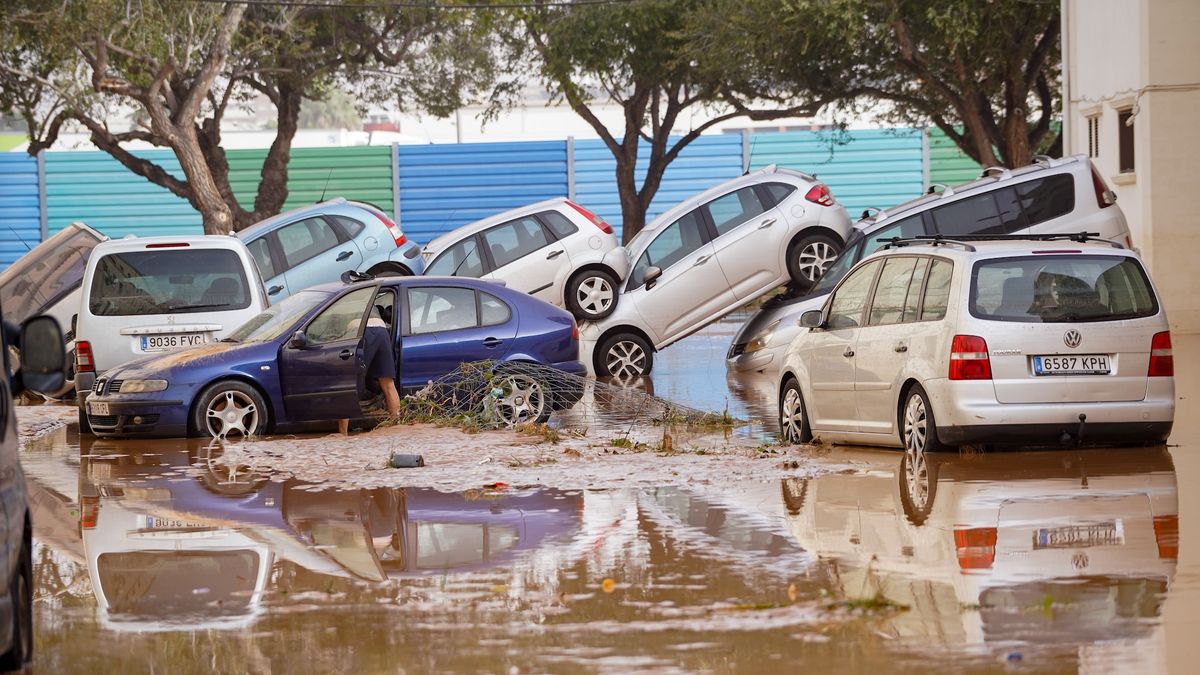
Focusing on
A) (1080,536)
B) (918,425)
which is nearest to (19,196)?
(918,425)

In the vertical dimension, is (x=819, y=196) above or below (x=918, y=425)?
above

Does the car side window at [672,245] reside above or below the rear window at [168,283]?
above

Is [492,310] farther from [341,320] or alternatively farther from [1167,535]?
[1167,535]

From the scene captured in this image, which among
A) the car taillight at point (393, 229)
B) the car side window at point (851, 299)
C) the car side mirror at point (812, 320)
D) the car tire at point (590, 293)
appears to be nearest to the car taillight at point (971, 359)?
the car side window at point (851, 299)

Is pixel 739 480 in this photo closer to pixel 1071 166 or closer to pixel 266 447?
pixel 266 447

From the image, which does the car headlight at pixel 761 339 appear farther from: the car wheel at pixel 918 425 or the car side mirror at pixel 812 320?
the car wheel at pixel 918 425

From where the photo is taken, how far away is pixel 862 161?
33656 mm

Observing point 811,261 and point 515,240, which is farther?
point 515,240

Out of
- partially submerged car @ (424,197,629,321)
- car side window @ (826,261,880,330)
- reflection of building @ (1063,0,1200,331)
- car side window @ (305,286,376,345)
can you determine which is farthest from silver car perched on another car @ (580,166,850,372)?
car side window @ (826,261,880,330)

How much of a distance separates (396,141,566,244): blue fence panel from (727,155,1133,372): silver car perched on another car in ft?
49.5

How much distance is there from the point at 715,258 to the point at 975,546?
12153mm

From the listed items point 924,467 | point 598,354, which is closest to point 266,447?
point 924,467

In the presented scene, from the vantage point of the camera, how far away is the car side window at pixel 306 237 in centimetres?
2131

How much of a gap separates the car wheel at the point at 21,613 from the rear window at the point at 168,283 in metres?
9.64
